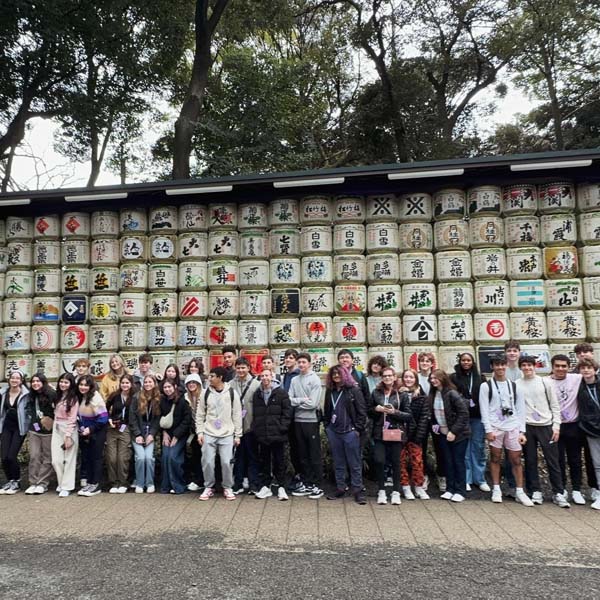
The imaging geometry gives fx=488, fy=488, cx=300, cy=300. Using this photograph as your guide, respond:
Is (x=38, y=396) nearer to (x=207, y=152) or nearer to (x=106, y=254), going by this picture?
(x=106, y=254)

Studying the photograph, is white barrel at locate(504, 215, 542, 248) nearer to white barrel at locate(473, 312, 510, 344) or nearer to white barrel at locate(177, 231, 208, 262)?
white barrel at locate(473, 312, 510, 344)

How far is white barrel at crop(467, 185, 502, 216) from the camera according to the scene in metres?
8.06

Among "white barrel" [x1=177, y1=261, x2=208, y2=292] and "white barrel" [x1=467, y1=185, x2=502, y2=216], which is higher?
"white barrel" [x1=467, y1=185, x2=502, y2=216]

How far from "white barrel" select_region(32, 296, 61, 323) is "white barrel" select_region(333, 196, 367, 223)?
5112 millimetres

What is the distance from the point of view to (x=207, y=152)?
17344 millimetres

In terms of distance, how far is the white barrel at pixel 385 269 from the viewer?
8.19 metres

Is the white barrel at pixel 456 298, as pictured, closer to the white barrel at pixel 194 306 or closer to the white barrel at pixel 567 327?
the white barrel at pixel 567 327

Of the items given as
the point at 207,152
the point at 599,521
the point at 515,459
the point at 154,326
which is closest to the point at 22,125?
the point at 207,152

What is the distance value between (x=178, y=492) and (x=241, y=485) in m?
0.85

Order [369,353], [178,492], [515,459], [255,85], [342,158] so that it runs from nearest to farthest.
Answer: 1. [515,459]
2. [178,492]
3. [369,353]
4. [255,85]
5. [342,158]

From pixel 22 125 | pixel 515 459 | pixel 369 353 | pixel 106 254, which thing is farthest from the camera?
pixel 22 125

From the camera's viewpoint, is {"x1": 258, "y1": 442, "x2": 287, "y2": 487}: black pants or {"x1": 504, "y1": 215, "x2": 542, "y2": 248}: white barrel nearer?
{"x1": 258, "y1": 442, "x2": 287, "y2": 487}: black pants

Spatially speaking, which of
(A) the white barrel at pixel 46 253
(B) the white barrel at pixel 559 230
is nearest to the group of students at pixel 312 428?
(B) the white barrel at pixel 559 230

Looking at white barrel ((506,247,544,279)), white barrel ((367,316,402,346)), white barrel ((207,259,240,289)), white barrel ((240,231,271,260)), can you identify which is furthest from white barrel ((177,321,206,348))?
white barrel ((506,247,544,279))
